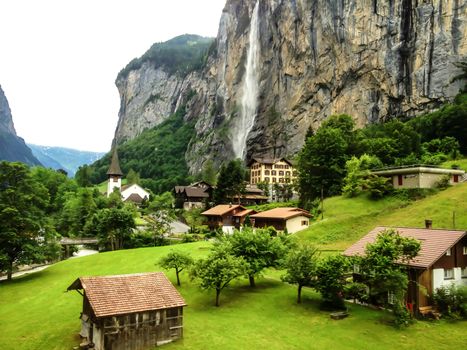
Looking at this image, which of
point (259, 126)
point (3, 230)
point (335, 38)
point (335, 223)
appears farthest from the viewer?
point (259, 126)

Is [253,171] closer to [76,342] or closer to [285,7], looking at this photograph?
[285,7]

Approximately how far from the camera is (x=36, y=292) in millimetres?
39656

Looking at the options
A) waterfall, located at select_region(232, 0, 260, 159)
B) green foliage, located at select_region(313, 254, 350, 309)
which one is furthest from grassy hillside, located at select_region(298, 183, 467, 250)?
waterfall, located at select_region(232, 0, 260, 159)

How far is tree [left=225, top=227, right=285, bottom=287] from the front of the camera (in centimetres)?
3516

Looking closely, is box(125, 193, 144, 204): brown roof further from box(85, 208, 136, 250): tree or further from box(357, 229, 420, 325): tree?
box(357, 229, 420, 325): tree

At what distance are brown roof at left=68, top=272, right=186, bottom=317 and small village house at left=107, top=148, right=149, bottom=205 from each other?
91819 millimetres

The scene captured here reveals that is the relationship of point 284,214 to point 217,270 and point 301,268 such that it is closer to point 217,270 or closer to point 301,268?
point 301,268

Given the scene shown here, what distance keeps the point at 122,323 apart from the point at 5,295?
22322 millimetres

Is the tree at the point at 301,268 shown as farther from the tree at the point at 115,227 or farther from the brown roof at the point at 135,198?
the brown roof at the point at 135,198

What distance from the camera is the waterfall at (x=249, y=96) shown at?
15388 centimetres

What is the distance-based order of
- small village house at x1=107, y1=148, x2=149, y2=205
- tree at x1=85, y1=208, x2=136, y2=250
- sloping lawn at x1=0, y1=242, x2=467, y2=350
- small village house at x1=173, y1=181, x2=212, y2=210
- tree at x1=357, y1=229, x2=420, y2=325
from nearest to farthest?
sloping lawn at x1=0, y1=242, x2=467, y2=350 < tree at x1=357, y1=229, x2=420, y2=325 < tree at x1=85, y1=208, x2=136, y2=250 < small village house at x1=173, y1=181, x2=212, y2=210 < small village house at x1=107, y1=148, x2=149, y2=205

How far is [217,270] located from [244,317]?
168 inches

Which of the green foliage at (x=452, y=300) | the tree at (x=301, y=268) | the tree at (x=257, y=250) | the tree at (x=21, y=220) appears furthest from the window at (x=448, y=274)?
the tree at (x=21, y=220)

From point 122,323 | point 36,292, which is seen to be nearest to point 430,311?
point 122,323
